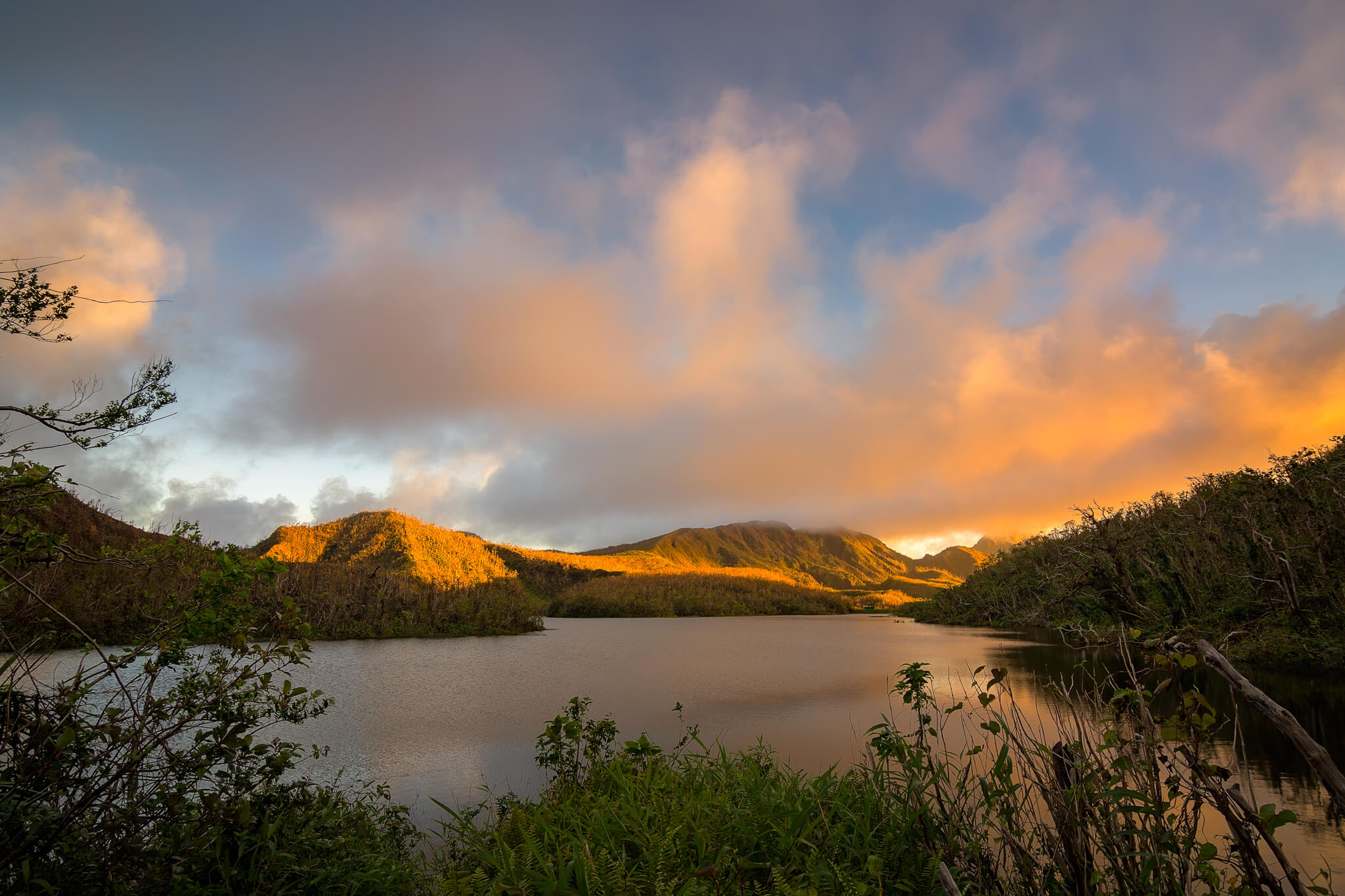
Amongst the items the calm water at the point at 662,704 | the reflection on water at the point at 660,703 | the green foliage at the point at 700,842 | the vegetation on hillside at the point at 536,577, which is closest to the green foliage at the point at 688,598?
the vegetation on hillside at the point at 536,577

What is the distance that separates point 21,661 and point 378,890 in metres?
3.53

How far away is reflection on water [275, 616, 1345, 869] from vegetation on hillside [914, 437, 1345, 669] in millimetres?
2890

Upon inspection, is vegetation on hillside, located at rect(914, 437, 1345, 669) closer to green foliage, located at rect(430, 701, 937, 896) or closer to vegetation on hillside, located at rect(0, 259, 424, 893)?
green foliage, located at rect(430, 701, 937, 896)

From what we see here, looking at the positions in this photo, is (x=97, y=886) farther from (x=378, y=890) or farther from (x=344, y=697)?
(x=344, y=697)

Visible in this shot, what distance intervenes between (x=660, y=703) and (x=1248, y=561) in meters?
33.5

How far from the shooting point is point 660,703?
19719 millimetres

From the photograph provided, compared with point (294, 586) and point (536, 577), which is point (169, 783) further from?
point (536, 577)

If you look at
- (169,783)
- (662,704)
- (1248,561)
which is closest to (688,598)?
(1248,561)

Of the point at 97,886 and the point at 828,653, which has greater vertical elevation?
the point at 97,886

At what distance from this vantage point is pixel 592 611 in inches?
5118

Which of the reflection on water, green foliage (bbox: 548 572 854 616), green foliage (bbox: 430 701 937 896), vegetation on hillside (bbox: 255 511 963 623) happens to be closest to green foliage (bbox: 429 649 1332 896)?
green foliage (bbox: 430 701 937 896)

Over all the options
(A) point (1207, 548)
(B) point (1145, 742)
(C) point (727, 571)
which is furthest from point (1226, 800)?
(C) point (727, 571)

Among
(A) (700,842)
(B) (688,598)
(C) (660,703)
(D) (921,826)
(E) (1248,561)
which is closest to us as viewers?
(D) (921,826)

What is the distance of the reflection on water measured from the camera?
1175 cm
